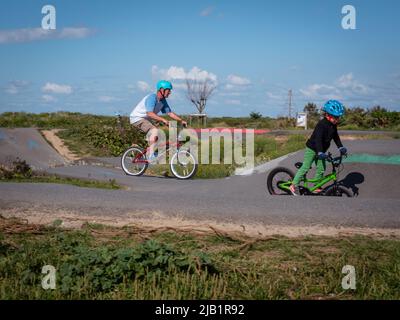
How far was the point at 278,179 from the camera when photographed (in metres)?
10.9

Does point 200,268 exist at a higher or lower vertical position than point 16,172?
lower

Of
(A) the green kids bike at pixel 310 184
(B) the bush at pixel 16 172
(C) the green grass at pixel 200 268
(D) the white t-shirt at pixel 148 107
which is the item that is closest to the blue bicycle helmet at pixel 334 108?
(A) the green kids bike at pixel 310 184

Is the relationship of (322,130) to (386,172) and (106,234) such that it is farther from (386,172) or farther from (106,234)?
(106,234)

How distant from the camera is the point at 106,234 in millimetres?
6781

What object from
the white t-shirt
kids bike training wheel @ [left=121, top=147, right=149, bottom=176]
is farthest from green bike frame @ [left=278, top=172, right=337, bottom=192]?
kids bike training wheel @ [left=121, top=147, right=149, bottom=176]

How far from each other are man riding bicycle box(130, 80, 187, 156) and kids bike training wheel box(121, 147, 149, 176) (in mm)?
618

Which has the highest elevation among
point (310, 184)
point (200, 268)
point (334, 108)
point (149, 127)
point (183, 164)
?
point (334, 108)

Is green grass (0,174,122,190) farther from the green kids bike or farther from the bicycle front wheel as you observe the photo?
the green kids bike

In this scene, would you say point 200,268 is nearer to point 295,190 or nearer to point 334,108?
point 295,190

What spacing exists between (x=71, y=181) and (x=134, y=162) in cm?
191

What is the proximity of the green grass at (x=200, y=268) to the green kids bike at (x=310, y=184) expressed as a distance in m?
3.59

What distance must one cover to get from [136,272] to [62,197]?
436 centimetres

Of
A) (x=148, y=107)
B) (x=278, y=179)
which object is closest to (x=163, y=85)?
(x=148, y=107)
